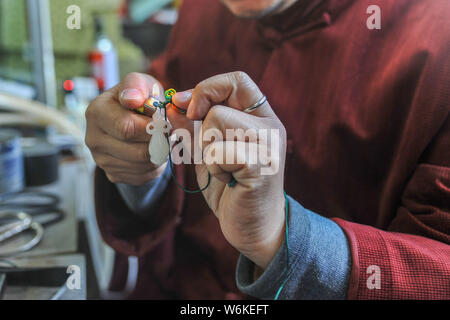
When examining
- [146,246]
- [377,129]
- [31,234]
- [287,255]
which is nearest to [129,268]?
[146,246]

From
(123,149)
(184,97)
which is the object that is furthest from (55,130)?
(184,97)

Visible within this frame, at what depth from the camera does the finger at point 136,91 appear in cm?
37

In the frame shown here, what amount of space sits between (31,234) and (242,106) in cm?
56

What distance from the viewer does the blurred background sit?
50cm

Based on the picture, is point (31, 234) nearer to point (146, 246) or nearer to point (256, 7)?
point (146, 246)

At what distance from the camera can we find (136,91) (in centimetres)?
38

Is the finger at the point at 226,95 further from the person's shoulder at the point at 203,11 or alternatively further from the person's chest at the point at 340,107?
the person's shoulder at the point at 203,11

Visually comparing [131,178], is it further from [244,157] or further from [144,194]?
[244,157]

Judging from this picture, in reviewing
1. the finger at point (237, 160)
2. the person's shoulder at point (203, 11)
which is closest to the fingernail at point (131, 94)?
the finger at point (237, 160)

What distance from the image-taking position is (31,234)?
2.22 ft

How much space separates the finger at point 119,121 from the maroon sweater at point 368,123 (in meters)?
0.08

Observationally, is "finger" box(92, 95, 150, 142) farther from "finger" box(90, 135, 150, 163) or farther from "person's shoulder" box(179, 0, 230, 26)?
"person's shoulder" box(179, 0, 230, 26)

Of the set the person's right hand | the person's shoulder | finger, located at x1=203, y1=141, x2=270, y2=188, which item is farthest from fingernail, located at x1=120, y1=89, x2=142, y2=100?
the person's shoulder

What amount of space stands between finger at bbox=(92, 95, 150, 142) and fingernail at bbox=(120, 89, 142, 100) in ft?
0.07
